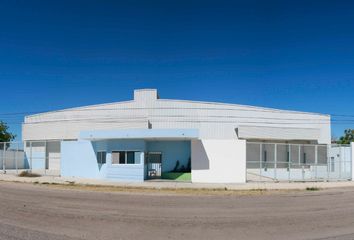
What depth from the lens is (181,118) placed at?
150 ft

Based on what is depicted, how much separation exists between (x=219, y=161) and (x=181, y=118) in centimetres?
1836

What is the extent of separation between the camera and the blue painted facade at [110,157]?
29.5 m

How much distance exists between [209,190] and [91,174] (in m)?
13.8

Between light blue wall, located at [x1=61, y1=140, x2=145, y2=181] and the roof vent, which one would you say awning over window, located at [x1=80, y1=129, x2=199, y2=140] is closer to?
light blue wall, located at [x1=61, y1=140, x2=145, y2=181]

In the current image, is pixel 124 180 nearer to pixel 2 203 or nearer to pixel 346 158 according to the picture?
pixel 2 203

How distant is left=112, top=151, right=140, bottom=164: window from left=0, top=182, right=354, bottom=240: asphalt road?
12.9 m

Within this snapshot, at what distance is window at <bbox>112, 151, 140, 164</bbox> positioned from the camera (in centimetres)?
2955

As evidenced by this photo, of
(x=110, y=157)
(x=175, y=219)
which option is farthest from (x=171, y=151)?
(x=175, y=219)

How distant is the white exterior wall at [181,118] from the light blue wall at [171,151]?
9744mm

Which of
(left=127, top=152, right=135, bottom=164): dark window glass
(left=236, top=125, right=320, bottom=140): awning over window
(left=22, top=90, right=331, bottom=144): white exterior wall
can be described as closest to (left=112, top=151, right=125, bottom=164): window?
(left=127, top=152, right=135, bottom=164): dark window glass

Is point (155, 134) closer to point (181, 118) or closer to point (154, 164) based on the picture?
point (154, 164)

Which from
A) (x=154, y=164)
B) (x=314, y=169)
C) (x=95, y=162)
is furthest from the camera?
(x=154, y=164)

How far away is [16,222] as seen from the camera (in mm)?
10617

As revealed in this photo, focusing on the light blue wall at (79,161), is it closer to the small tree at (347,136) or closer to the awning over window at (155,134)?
the awning over window at (155,134)
